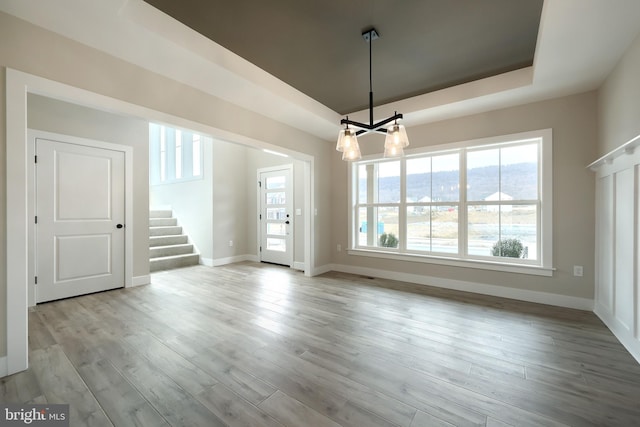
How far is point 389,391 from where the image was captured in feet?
5.78

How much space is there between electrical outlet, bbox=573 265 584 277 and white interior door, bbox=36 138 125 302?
616cm

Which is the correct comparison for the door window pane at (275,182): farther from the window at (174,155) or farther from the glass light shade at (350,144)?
the glass light shade at (350,144)

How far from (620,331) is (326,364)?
2696 millimetres

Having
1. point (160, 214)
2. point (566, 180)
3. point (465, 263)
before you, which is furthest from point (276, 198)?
point (566, 180)

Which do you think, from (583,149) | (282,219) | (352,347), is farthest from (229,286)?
(583,149)

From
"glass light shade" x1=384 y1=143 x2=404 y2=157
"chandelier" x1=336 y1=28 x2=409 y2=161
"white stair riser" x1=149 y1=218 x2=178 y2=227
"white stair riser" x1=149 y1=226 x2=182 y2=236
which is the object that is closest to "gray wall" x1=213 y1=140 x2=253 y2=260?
"white stair riser" x1=149 y1=226 x2=182 y2=236

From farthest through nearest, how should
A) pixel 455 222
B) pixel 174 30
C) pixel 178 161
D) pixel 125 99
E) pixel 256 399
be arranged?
pixel 178 161
pixel 455 222
pixel 125 99
pixel 174 30
pixel 256 399

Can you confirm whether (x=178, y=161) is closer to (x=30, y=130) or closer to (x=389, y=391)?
(x=30, y=130)

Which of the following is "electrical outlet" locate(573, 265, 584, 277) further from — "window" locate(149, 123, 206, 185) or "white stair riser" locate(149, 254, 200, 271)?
"window" locate(149, 123, 206, 185)

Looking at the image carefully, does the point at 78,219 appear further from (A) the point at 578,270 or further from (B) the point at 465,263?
(A) the point at 578,270

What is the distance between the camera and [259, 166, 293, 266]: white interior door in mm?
5887

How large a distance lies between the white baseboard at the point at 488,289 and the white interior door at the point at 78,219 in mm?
4012

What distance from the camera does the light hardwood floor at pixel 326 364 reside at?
1.58 metres

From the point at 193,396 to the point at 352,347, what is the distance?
1.25 metres
